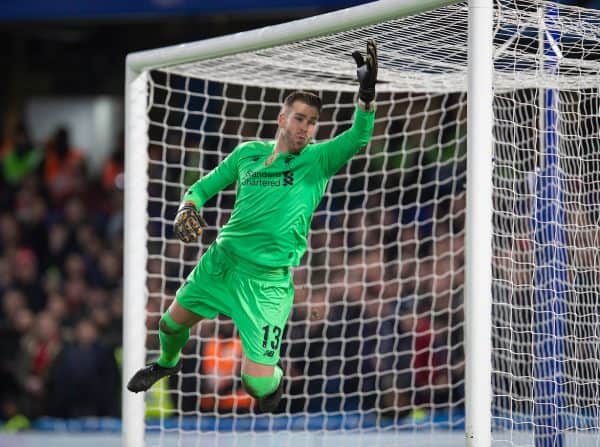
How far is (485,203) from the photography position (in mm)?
5141

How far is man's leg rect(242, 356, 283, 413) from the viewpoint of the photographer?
566 cm

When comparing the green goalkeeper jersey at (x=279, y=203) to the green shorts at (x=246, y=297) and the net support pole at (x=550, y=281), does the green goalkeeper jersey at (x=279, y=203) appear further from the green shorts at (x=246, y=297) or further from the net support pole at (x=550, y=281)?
the net support pole at (x=550, y=281)

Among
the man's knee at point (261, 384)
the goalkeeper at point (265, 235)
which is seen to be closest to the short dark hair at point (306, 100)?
the goalkeeper at point (265, 235)

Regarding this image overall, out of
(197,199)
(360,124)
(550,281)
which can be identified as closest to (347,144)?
(360,124)

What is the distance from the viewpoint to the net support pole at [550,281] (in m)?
6.32

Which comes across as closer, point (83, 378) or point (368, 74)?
point (368, 74)

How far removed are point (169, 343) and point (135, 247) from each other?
1077 millimetres

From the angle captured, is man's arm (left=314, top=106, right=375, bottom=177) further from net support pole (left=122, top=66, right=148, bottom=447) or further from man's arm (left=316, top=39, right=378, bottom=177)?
net support pole (left=122, top=66, right=148, bottom=447)

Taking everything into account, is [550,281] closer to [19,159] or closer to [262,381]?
[262,381]

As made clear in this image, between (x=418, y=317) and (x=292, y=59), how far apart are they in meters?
2.81

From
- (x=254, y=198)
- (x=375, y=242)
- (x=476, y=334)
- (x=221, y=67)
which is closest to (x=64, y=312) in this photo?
(x=375, y=242)

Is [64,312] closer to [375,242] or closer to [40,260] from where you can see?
[40,260]

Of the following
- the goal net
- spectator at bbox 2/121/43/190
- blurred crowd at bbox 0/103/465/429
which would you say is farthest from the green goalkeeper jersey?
spectator at bbox 2/121/43/190

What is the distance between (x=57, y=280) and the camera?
11.3 meters
